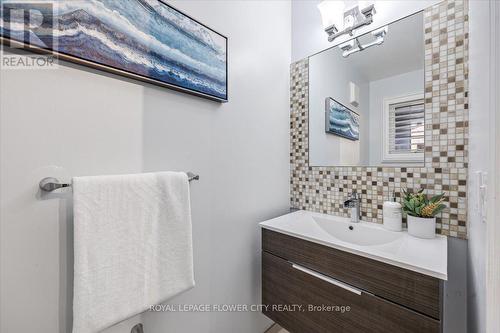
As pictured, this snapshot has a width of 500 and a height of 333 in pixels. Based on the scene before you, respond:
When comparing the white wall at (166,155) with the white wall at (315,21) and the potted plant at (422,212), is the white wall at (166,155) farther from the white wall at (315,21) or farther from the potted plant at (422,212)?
the potted plant at (422,212)

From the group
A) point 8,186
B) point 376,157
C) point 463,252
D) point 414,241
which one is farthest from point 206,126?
point 463,252

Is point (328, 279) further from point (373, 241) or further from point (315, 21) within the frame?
point (315, 21)

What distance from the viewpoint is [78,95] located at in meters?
0.70

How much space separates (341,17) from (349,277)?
1.46 metres

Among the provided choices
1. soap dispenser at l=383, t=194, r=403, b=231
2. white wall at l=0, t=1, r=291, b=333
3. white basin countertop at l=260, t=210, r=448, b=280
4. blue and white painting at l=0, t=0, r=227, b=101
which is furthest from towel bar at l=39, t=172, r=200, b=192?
soap dispenser at l=383, t=194, r=403, b=231

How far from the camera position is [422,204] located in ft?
3.29

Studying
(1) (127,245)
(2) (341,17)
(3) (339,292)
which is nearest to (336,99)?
(2) (341,17)

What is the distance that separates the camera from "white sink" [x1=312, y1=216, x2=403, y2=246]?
1.08 meters

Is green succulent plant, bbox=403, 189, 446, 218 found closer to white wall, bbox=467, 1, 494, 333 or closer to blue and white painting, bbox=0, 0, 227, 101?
white wall, bbox=467, 1, 494, 333

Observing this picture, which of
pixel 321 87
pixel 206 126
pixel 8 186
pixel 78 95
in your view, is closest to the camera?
pixel 8 186

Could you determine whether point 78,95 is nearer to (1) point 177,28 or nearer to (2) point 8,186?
(2) point 8,186

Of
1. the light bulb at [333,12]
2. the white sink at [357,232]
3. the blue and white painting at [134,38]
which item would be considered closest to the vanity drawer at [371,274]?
the white sink at [357,232]

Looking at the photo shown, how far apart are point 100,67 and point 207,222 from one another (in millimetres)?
781

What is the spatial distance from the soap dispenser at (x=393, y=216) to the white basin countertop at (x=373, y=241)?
0.03 meters
